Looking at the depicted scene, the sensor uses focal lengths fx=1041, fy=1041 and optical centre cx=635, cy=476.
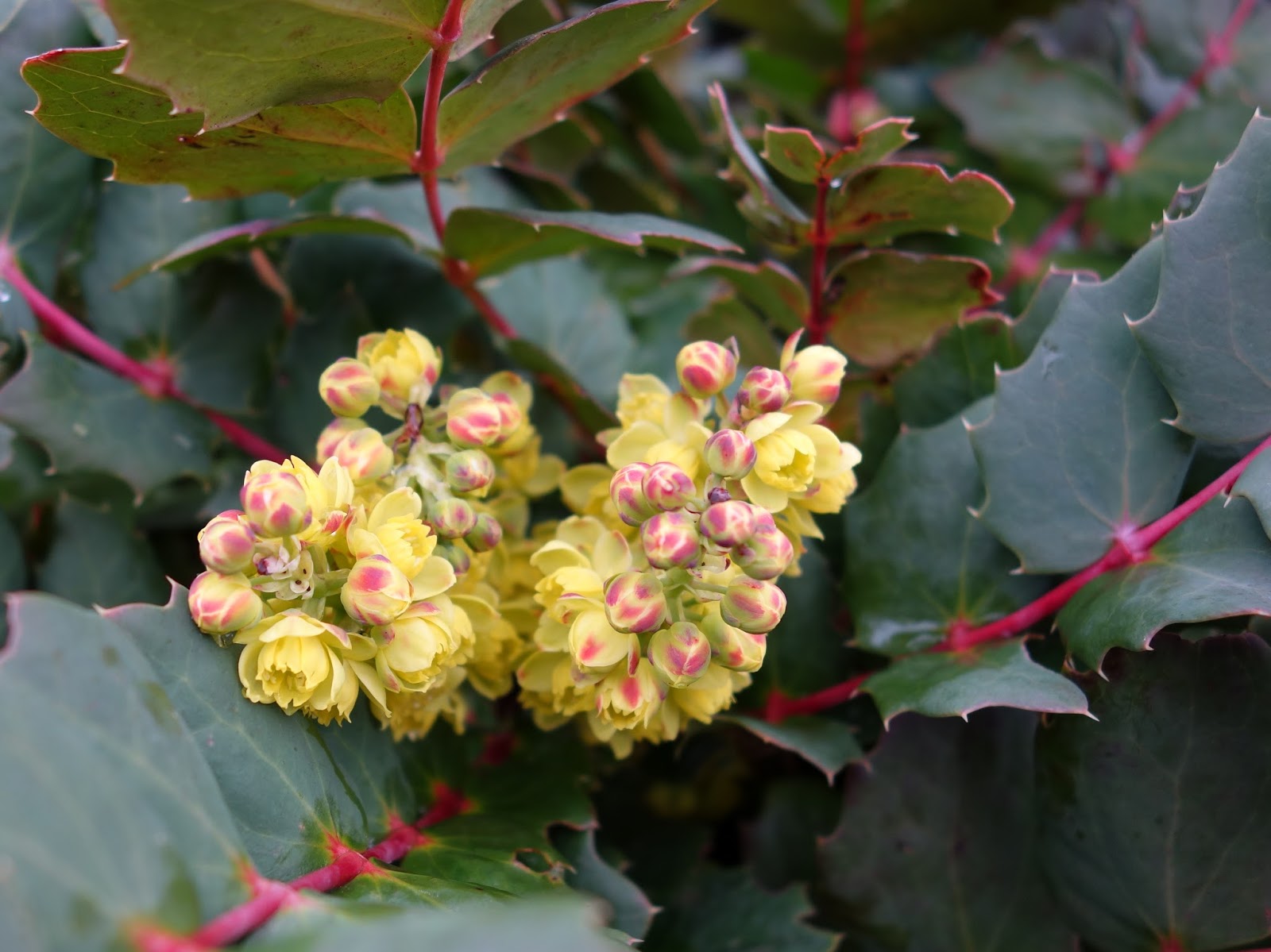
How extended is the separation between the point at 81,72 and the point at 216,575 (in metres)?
0.52

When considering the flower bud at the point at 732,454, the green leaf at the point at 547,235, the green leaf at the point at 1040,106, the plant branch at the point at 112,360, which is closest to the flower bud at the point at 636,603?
the flower bud at the point at 732,454

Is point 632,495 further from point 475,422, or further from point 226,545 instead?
→ point 226,545

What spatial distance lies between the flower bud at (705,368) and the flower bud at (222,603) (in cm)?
48

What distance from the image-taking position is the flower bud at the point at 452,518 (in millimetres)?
1042

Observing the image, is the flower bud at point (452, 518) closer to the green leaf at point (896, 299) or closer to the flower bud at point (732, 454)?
the flower bud at point (732, 454)

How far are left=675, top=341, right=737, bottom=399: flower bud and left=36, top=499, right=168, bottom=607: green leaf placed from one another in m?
0.85

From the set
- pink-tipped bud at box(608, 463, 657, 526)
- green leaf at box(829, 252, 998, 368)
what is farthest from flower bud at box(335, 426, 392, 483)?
green leaf at box(829, 252, 998, 368)

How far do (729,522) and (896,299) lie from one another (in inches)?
23.9

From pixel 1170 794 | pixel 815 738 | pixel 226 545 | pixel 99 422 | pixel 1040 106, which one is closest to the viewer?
pixel 226 545

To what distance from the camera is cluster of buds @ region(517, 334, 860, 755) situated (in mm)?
979

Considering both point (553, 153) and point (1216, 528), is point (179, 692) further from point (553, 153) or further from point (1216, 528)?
point (553, 153)

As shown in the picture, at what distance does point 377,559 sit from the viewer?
96 cm

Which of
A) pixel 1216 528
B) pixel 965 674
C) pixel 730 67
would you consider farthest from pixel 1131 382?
pixel 730 67

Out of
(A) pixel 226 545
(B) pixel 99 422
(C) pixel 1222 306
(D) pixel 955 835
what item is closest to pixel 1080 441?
(C) pixel 1222 306
